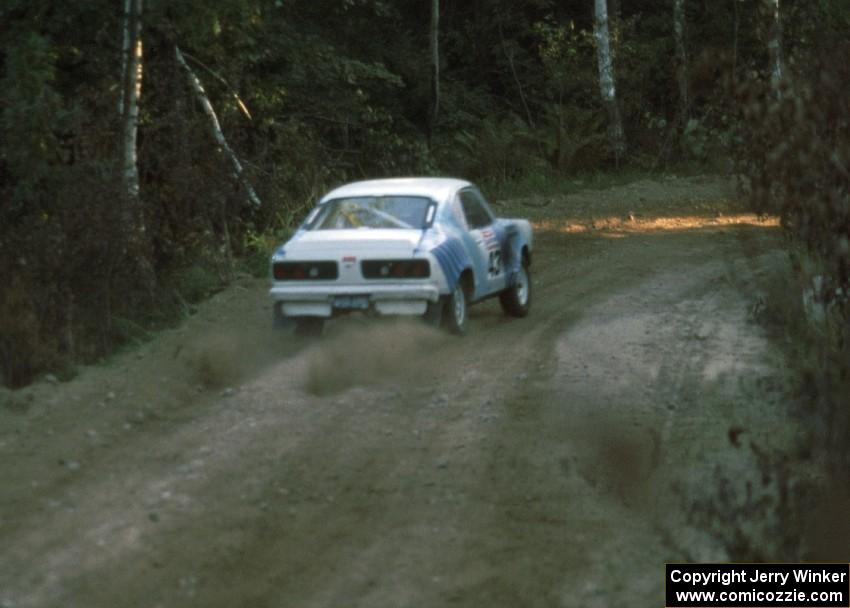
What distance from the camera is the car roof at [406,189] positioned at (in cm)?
1428

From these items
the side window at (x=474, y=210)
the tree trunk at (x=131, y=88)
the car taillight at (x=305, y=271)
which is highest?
the tree trunk at (x=131, y=88)

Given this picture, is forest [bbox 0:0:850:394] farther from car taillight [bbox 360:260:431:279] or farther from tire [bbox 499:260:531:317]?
car taillight [bbox 360:260:431:279]

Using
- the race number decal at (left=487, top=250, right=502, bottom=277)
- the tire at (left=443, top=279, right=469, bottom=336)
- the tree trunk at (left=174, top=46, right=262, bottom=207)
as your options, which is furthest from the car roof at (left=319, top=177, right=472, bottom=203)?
the tree trunk at (left=174, top=46, right=262, bottom=207)

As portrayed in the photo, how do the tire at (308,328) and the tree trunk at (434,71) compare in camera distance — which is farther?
the tree trunk at (434,71)

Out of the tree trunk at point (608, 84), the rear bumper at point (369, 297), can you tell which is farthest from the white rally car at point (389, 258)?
the tree trunk at point (608, 84)

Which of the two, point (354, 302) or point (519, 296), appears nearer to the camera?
point (354, 302)

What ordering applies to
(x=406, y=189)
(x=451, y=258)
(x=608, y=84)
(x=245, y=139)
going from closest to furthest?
1. (x=451, y=258)
2. (x=406, y=189)
3. (x=245, y=139)
4. (x=608, y=84)

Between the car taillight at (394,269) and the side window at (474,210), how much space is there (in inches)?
54.5

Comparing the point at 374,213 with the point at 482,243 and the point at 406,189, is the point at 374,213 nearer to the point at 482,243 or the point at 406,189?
the point at 406,189

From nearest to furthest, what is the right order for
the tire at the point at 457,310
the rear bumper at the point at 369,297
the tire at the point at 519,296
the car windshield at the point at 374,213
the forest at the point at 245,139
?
the forest at the point at 245,139
the rear bumper at the point at 369,297
the tire at the point at 457,310
the car windshield at the point at 374,213
the tire at the point at 519,296

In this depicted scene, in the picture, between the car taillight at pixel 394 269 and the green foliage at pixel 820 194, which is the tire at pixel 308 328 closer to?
the car taillight at pixel 394 269

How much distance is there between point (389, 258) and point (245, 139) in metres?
8.37

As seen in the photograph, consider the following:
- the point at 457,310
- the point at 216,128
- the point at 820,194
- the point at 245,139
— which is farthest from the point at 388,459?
the point at 245,139

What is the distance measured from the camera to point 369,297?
522 inches
